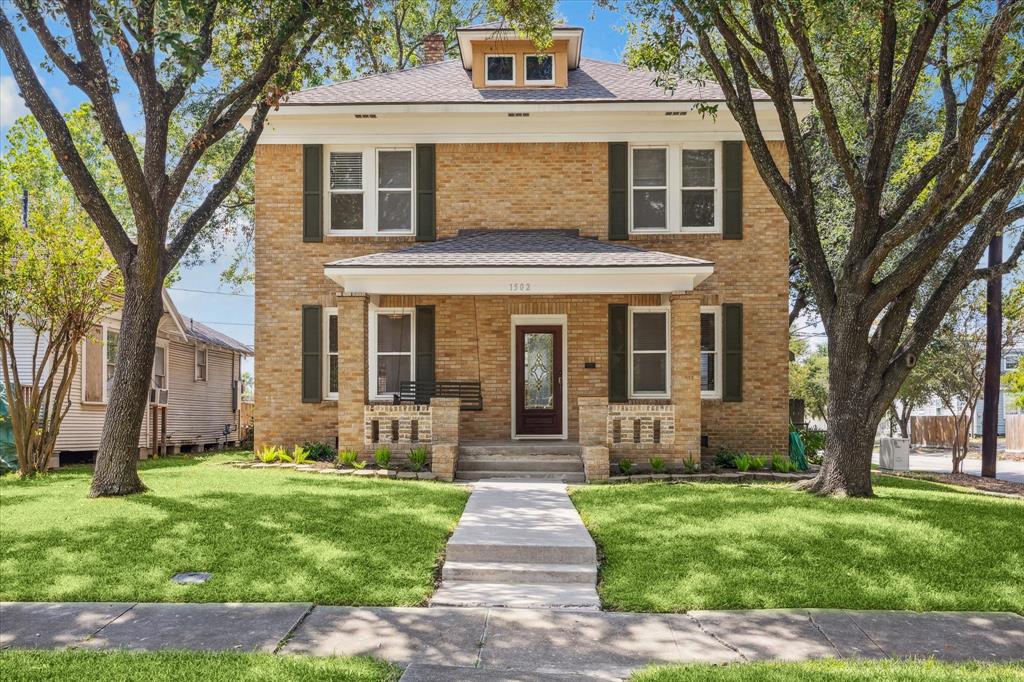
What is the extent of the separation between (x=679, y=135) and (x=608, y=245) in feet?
9.50

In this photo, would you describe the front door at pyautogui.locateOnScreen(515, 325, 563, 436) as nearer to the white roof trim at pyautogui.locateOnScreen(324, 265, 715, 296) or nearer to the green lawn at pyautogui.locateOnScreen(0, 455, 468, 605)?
the white roof trim at pyautogui.locateOnScreen(324, 265, 715, 296)

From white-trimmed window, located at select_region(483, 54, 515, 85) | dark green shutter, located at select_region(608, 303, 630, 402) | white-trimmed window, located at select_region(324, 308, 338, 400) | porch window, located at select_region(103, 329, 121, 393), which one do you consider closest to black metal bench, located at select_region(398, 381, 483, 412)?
white-trimmed window, located at select_region(324, 308, 338, 400)

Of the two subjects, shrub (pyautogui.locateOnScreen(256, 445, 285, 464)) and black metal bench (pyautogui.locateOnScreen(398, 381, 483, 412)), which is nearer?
shrub (pyautogui.locateOnScreen(256, 445, 285, 464))

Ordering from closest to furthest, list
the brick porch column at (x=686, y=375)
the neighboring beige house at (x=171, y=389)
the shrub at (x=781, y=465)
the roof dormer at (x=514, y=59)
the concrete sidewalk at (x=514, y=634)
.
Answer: the concrete sidewalk at (x=514, y=634) → the brick porch column at (x=686, y=375) → the shrub at (x=781, y=465) → the roof dormer at (x=514, y=59) → the neighboring beige house at (x=171, y=389)

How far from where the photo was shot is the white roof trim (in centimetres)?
1338

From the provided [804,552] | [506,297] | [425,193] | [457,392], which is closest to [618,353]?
[506,297]

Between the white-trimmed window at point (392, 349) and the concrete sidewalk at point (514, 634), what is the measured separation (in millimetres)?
9403

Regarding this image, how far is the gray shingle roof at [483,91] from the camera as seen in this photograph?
15719mm

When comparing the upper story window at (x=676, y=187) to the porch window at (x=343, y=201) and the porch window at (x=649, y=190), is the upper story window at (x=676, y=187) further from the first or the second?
the porch window at (x=343, y=201)

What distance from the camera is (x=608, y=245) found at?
14891 mm

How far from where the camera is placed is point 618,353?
15.4 meters

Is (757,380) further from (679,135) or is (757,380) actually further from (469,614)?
(469,614)

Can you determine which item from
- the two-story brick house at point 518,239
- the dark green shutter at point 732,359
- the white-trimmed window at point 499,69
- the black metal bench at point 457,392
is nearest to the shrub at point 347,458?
the two-story brick house at point 518,239

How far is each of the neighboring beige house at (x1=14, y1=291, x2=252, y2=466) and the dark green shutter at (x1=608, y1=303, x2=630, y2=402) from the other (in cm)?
973
